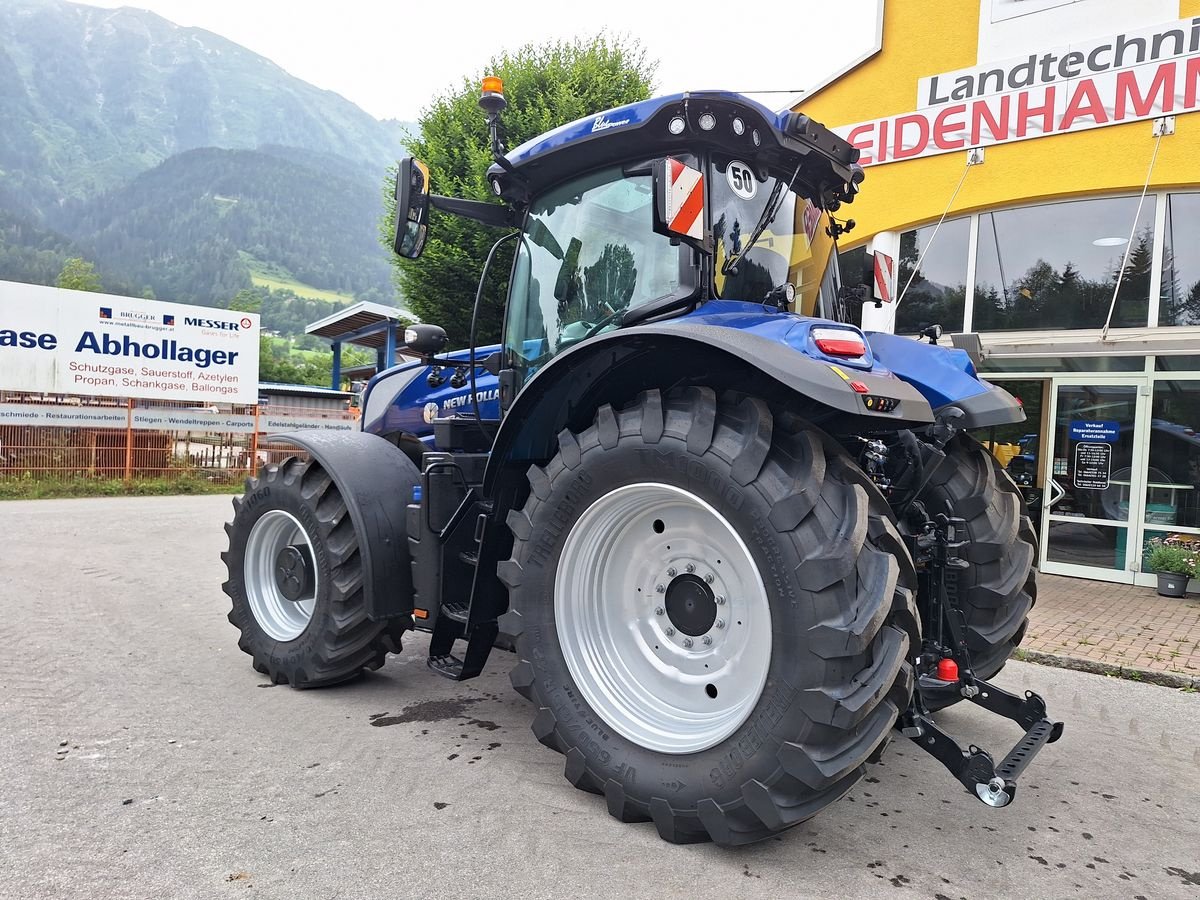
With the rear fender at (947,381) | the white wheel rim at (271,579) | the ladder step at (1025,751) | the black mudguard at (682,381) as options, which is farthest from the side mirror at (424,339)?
the ladder step at (1025,751)

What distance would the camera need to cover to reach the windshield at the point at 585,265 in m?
3.30

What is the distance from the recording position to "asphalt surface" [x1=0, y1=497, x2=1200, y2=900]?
246 cm

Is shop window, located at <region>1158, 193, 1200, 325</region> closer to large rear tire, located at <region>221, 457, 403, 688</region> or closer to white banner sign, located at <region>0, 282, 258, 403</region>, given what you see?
large rear tire, located at <region>221, 457, 403, 688</region>

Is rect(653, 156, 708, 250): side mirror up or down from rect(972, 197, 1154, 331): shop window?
down

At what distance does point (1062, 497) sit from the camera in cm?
880

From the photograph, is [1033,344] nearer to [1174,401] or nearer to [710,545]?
[1174,401]

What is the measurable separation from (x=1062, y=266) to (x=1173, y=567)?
3.25 metres

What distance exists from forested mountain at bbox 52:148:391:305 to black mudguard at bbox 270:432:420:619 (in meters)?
140

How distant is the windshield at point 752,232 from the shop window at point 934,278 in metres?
6.23

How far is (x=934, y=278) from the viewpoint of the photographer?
9.59 m

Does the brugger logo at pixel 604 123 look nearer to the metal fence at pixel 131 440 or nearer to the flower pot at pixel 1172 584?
the flower pot at pixel 1172 584

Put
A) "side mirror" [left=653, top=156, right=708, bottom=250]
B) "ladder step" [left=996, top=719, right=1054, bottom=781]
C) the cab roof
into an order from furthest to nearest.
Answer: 1. the cab roof
2. "side mirror" [left=653, top=156, right=708, bottom=250]
3. "ladder step" [left=996, top=719, right=1054, bottom=781]

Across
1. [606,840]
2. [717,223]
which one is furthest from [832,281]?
[606,840]

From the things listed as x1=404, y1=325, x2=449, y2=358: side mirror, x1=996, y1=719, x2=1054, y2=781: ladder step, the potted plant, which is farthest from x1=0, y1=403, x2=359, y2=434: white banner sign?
x1=996, y1=719, x2=1054, y2=781: ladder step
